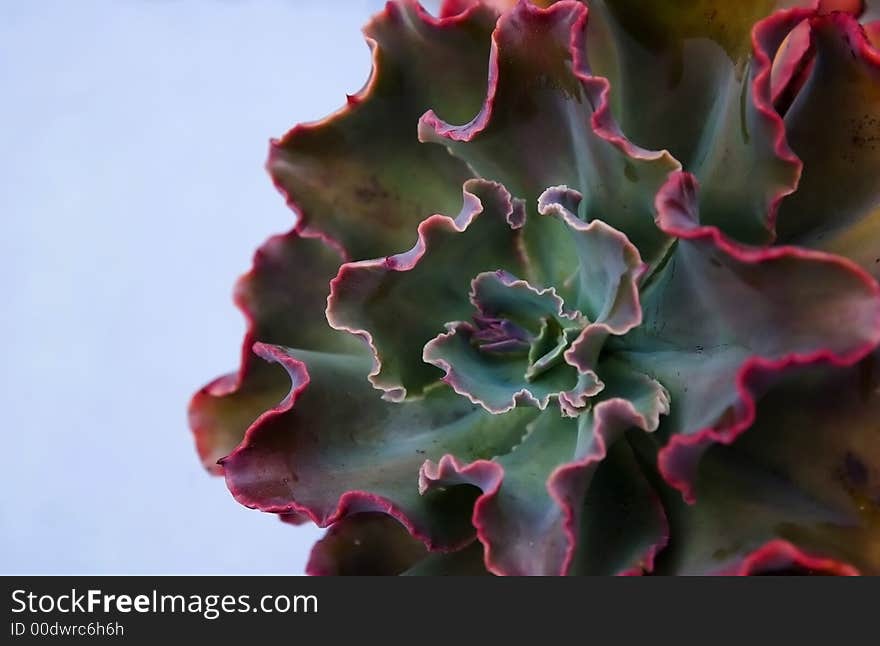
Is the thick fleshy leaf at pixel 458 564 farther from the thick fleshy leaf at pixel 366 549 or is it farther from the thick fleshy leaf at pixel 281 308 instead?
the thick fleshy leaf at pixel 281 308

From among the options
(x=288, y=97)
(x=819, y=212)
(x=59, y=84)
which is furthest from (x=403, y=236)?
(x=59, y=84)

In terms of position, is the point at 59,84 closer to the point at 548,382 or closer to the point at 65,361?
the point at 65,361

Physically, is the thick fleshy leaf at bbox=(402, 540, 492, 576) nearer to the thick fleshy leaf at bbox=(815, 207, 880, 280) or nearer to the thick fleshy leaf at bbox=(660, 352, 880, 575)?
the thick fleshy leaf at bbox=(660, 352, 880, 575)

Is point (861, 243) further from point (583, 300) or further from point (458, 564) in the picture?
point (458, 564)

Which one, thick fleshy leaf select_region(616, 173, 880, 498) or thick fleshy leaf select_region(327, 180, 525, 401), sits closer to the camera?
thick fleshy leaf select_region(616, 173, 880, 498)

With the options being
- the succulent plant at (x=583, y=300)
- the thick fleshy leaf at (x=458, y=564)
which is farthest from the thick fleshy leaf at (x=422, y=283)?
the thick fleshy leaf at (x=458, y=564)

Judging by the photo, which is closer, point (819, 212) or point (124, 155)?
point (819, 212)

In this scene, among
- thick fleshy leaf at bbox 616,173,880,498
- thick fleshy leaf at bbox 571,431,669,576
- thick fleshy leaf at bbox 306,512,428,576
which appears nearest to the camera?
thick fleshy leaf at bbox 616,173,880,498

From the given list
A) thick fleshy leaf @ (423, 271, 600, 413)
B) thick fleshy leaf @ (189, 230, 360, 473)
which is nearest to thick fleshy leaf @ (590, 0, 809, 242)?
thick fleshy leaf @ (423, 271, 600, 413)
